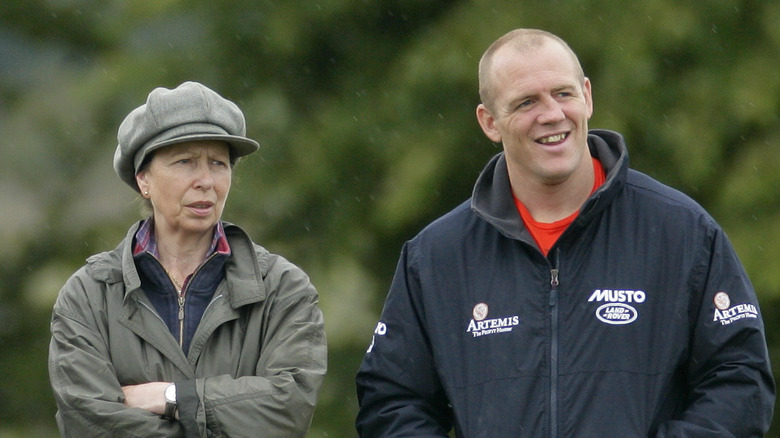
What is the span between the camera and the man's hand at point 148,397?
14.9 feet

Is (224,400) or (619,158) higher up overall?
(619,158)

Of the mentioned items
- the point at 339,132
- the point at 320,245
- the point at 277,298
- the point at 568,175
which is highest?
the point at 339,132

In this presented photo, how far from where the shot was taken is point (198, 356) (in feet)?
15.2

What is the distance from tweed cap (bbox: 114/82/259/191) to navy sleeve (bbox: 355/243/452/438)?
2.20 feet

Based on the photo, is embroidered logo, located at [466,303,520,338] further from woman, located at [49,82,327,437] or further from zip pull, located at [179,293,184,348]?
zip pull, located at [179,293,184,348]

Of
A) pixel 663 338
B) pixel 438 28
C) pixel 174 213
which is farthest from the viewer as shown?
pixel 438 28

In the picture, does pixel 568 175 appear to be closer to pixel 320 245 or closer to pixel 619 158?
pixel 619 158

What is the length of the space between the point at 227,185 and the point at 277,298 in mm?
375

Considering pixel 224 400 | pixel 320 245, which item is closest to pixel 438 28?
pixel 320 245

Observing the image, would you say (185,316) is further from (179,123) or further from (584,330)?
(584,330)

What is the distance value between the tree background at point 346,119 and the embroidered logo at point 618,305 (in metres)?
2.64

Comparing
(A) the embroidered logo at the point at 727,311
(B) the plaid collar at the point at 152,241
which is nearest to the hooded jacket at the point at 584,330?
(A) the embroidered logo at the point at 727,311

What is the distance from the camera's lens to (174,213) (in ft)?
15.8

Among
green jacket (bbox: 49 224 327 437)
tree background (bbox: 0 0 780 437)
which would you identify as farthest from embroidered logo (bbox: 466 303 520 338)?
tree background (bbox: 0 0 780 437)
